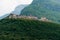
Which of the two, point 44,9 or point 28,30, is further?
point 44,9

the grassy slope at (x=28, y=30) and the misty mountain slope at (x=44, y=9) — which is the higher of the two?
the grassy slope at (x=28, y=30)

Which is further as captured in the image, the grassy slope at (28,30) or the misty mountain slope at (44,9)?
the misty mountain slope at (44,9)

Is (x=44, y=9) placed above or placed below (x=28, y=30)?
below

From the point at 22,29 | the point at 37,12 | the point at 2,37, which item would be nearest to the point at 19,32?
the point at 22,29

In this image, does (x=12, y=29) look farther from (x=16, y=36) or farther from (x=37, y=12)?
(x=37, y=12)
